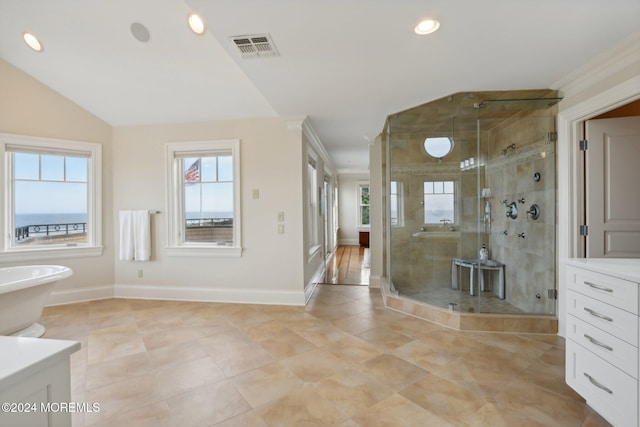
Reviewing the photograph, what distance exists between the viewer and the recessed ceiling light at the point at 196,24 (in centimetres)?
246

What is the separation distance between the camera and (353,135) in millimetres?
4504

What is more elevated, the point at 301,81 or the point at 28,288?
the point at 301,81

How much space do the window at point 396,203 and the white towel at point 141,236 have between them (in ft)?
11.4

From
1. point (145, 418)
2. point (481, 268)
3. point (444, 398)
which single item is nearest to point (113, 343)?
point (145, 418)

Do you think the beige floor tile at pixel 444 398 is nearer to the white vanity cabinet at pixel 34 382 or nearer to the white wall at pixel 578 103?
the white wall at pixel 578 103

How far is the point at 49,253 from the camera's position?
11.9 feet

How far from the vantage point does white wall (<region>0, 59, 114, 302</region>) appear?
334 cm

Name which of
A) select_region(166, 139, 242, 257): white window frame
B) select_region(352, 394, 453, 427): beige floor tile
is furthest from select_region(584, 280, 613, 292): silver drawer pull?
select_region(166, 139, 242, 257): white window frame

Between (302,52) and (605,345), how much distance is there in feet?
9.04

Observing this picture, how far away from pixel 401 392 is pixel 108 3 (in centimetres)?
390

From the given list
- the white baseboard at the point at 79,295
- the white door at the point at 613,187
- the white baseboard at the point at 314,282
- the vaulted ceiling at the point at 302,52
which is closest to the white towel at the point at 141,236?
the white baseboard at the point at 79,295

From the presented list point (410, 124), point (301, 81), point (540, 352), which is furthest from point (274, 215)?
point (540, 352)

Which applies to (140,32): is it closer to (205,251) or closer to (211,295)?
(205,251)

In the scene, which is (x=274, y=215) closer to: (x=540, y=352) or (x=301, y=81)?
(x=301, y=81)
